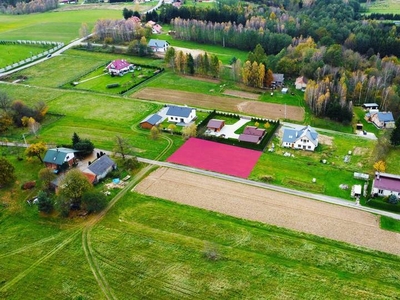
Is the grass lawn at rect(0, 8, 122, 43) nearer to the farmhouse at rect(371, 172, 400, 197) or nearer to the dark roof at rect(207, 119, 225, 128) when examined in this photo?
the dark roof at rect(207, 119, 225, 128)

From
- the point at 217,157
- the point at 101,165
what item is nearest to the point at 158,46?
the point at 217,157

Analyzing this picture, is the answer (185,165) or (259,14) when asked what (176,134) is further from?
(259,14)

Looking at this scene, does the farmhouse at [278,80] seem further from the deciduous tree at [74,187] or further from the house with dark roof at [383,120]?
the deciduous tree at [74,187]

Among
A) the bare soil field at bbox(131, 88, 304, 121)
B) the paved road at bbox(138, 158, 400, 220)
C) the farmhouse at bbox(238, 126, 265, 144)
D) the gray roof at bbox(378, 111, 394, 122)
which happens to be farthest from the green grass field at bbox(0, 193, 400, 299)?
the gray roof at bbox(378, 111, 394, 122)

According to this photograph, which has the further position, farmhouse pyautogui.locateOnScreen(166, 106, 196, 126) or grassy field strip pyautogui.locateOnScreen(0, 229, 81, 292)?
farmhouse pyautogui.locateOnScreen(166, 106, 196, 126)

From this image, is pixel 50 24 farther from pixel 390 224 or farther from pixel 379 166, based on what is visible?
pixel 390 224

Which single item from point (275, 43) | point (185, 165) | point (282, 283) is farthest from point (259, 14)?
point (282, 283)
